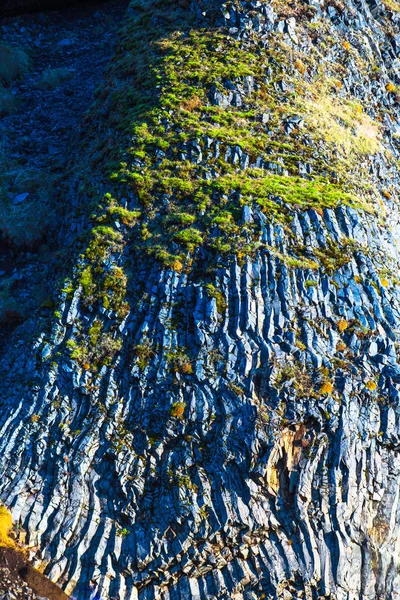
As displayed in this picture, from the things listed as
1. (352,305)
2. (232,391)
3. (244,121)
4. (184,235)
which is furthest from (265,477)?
(244,121)

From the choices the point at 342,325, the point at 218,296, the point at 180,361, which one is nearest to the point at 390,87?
the point at 342,325

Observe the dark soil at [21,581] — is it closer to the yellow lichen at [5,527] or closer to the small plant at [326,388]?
the yellow lichen at [5,527]

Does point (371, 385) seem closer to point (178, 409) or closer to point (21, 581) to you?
point (178, 409)

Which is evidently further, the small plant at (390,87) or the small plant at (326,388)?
the small plant at (390,87)

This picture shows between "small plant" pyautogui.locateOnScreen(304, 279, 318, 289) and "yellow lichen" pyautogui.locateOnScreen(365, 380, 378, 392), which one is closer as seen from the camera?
"yellow lichen" pyautogui.locateOnScreen(365, 380, 378, 392)

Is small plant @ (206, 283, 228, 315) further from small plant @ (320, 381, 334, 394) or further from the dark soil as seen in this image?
the dark soil

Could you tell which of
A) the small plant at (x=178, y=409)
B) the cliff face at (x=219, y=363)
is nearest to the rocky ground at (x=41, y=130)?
the cliff face at (x=219, y=363)

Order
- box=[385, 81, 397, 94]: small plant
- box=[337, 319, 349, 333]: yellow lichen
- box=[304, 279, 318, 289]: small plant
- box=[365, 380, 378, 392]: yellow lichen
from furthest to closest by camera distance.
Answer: box=[385, 81, 397, 94]: small plant → box=[304, 279, 318, 289]: small plant → box=[337, 319, 349, 333]: yellow lichen → box=[365, 380, 378, 392]: yellow lichen

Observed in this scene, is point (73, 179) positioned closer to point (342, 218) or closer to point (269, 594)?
point (342, 218)

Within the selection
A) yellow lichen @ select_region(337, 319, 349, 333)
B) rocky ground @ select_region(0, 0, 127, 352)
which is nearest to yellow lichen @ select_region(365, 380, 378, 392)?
yellow lichen @ select_region(337, 319, 349, 333)
